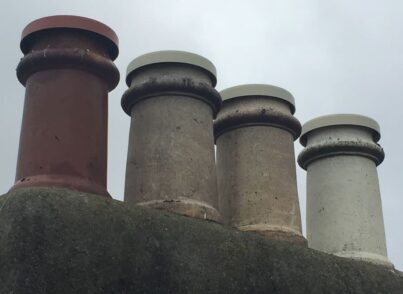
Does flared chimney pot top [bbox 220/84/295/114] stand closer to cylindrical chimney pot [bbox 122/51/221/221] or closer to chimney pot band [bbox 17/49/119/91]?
cylindrical chimney pot [bbox 122/51/221/221]

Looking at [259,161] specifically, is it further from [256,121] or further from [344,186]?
[344,186]

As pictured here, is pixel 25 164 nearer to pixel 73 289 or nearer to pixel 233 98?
pixel 73 289

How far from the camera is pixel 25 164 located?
3.42 m

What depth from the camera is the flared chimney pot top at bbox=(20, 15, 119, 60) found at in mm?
3611

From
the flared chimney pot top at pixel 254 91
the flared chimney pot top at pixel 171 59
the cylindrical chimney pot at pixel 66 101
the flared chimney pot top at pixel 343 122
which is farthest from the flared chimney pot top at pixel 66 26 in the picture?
the flared chimney pot top at pixel 343 122

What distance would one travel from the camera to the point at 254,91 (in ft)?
14.6

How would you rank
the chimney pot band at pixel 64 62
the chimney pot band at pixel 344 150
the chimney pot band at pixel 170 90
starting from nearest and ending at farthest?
the chimney pot band at pixel 64 62 → the chimney pot band at pixel 170 90 → the chimney pot band at pixel 344 150

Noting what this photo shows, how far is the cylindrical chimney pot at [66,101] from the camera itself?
3.38 meters

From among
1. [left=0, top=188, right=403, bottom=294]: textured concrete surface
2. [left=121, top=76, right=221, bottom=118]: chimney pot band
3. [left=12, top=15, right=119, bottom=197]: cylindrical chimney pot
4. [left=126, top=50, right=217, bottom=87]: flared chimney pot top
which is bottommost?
[left=0, top=188, right=403, bottom=294]: textured concrete surface

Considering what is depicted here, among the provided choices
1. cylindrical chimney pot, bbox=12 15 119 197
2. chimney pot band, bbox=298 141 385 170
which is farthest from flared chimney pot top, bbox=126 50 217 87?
chimney pot band, bbox=298 141 385 170

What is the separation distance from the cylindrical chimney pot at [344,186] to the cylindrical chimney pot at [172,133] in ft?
3.26

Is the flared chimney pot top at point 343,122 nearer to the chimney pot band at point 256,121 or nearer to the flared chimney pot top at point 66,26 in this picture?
the chimney pot band at point 256,121

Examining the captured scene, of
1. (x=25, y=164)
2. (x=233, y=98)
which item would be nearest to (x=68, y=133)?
(x=25, y=164)

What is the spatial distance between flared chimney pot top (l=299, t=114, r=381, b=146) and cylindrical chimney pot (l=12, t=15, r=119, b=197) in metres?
1.61
